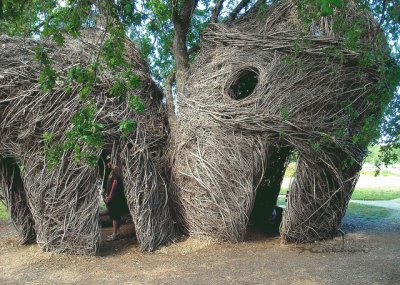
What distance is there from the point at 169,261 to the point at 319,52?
4.57 m

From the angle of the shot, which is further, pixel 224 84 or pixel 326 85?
pixel 224 84

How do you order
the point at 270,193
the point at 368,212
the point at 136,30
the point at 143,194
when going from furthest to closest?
the point at 368,212, the point at 270,193, the point at 143,194, the point at 136,30

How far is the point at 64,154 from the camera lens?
703 cm

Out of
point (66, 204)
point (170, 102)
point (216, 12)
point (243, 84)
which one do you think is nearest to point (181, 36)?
point (216, 12)

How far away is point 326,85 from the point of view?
7.78 meters

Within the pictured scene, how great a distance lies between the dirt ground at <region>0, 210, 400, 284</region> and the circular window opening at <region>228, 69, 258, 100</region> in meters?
3.03

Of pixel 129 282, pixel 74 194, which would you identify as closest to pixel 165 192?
pixel 74 194

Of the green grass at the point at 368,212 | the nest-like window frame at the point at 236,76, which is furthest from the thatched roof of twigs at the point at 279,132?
the green grass at the point at 368,212

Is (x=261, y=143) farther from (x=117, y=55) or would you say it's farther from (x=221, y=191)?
(x=117, y=55)

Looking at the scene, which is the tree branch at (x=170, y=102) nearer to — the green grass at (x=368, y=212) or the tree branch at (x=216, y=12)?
the tree branch at (x=216, y=12)

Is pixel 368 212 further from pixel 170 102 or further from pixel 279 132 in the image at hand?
pixel 170 102

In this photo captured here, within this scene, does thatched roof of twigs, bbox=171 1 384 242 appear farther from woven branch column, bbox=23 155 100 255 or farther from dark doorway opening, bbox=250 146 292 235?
dark doorway opening, bbox=250 146 292 235

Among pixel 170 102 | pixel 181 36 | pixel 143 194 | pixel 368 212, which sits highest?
pixel 181 36

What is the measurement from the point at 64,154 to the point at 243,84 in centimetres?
428
